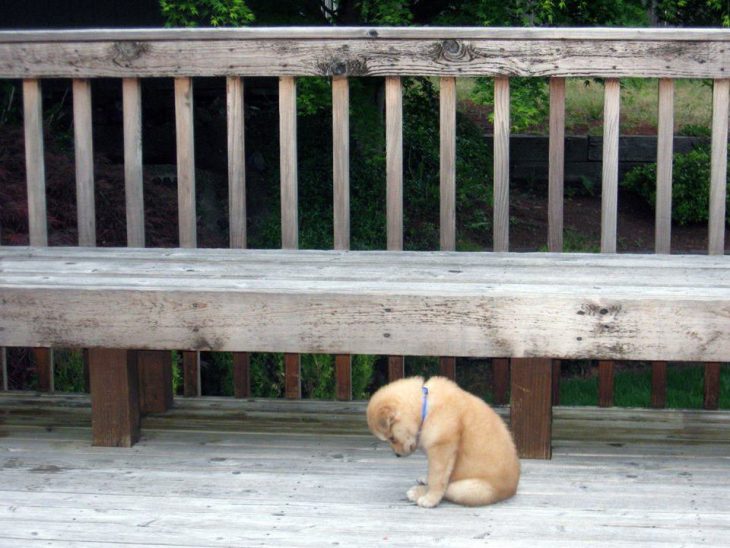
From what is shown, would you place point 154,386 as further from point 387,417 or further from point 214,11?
point 214,11

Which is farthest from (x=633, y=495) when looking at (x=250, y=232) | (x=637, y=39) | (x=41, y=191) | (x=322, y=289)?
(x=250, y=232)

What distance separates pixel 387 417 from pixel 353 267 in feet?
2.69

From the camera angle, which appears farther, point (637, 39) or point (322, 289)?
point (637, 39)

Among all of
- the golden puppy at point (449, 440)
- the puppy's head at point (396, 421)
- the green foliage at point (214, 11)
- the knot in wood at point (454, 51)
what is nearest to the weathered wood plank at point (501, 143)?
the knot in wood at point (454, 51)

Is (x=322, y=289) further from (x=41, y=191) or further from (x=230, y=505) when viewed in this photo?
(x=41, y=191)

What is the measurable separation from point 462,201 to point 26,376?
4.67m

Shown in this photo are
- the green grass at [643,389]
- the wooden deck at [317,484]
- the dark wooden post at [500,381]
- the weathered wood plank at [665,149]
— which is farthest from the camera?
the green grass at [643,389]

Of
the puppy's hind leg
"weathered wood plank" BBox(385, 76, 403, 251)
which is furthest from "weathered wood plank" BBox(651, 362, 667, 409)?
the puppy's hind leg

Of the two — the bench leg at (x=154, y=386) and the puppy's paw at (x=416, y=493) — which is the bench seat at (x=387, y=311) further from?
the bench leg at (x=154, y=386)

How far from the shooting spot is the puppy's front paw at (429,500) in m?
3.14

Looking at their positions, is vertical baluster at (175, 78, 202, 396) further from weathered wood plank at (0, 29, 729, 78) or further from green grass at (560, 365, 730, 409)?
green grass at (560, 365, 730, 409)

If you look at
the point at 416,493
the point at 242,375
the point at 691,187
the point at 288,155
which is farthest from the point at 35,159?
the point at 691,187

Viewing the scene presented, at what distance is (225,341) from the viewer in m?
3.35

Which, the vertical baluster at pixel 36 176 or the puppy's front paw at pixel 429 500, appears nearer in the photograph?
the puppy's front paw at pixel 429 500
